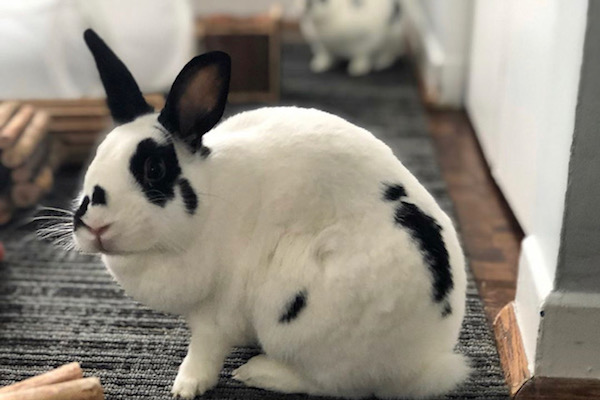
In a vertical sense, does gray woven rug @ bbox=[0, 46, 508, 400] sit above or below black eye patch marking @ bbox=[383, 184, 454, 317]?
below

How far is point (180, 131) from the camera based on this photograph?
93 centimetres

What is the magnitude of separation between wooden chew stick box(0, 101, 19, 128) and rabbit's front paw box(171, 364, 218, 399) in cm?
89

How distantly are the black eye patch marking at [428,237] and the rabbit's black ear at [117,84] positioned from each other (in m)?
0.33

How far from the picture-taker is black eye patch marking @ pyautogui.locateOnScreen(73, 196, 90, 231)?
2.99 feet

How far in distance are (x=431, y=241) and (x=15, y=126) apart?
3.64ft

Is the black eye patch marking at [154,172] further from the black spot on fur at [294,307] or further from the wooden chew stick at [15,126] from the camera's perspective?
the wooden chew stick at [15,126]

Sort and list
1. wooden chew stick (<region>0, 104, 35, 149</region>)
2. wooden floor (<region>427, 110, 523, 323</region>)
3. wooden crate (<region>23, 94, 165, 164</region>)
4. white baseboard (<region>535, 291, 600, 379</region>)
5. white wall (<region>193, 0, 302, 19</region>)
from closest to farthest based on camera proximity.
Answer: white baseboard (<region>535, 291, 600, 379</region>), wooden floor (<region>427, 110, 523, 323</region>), wooden chew stick (<region>0, 104, 35, 149</region>), wooden crate (<region>23, 94, 165, 164</region>), white wall (<region>193, 0, 302, 19</region>)

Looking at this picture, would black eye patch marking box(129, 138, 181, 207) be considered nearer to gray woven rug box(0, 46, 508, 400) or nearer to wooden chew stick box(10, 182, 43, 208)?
gray woven rug box(0, 46, 508, 400)

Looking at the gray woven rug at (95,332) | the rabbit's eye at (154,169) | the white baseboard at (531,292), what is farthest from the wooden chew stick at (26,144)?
the white baseboard at (531,292)

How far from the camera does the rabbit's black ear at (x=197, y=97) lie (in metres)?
0.90

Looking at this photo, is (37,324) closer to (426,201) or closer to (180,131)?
(180,131)

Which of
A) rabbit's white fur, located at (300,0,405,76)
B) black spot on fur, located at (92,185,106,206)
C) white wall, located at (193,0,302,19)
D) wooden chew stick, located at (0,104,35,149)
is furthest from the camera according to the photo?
white wall, located at (193,0,302,19)

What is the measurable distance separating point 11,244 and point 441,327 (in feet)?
3.20

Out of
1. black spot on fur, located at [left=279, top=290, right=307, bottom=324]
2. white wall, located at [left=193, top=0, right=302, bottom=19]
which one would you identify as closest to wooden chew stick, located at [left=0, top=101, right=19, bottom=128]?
black spot on fur, located at [left=279, top=290, right=307, bottom=324]
